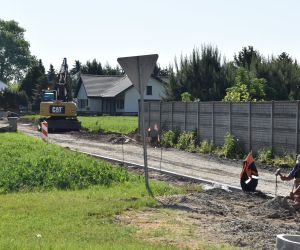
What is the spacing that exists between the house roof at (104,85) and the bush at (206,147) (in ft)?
160

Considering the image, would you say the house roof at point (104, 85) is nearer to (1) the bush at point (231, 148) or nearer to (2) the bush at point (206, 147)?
(2) the bush at point (206, 147)

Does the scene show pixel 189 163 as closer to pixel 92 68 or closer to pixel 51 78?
pixel 51 78

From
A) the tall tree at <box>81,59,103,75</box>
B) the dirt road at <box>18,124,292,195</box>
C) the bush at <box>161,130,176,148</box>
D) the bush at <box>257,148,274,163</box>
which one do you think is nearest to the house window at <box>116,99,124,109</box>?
the tall tree at <box>81,59,103,75</box>

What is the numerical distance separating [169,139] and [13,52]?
109 meters

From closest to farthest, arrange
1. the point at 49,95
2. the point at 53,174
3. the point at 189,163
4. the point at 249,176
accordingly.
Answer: the point at 249,176 < the point at 53,174 < the point at 189,163 < the point at 49,95

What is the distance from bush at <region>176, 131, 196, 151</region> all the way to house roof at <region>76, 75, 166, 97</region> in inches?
1840

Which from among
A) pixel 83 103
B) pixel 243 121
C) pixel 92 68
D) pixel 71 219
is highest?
pixel 92 68

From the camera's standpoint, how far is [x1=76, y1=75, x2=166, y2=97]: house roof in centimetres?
7525

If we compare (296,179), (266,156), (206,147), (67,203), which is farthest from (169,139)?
(67,203)

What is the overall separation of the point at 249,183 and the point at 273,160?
718 cm

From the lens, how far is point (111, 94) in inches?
2955

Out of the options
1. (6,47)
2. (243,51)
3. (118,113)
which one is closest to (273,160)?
(243,51)

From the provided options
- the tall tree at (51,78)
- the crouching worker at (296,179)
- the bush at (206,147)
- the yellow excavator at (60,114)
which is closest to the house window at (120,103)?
the tall tree at (51,78)

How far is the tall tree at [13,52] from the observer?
130 metres
